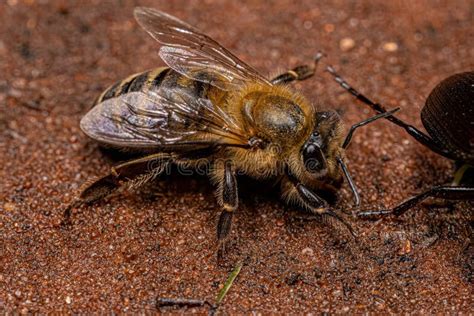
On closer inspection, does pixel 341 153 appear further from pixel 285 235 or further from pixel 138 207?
pixel 138 207

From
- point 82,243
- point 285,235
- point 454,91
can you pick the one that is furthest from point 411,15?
point 82,243

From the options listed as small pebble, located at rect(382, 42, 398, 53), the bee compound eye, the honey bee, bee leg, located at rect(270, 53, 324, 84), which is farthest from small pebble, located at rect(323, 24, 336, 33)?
the bee compound eye

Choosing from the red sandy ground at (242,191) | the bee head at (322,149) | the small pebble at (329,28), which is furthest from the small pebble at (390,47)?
the bee head at (322,149)

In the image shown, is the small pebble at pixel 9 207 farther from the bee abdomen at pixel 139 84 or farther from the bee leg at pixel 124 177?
the bee abdomen at pixel 139 84

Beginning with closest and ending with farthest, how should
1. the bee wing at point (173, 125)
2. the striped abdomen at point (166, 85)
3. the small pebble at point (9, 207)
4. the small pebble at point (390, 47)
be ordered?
the bee wing at point (173, 125)
the striped abdomen at point (166, 85)
the small pebble at point (9, 207)
the small pebble at point (390, 47)

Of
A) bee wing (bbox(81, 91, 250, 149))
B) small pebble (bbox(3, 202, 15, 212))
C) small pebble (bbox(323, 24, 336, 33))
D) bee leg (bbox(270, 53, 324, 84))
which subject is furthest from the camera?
small pebble (bbox(323, 24, 336, 33))

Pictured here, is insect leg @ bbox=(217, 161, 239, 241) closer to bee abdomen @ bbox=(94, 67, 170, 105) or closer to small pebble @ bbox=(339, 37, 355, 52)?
bee abdomen @ bbox=(94, 67, 170, 105)
